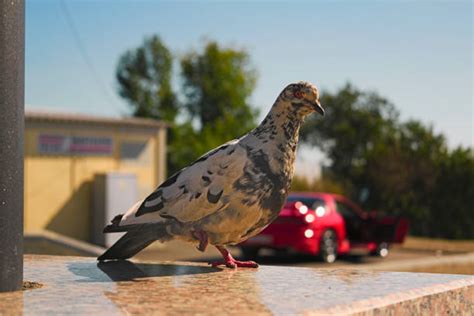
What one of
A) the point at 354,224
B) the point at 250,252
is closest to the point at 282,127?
the point at 250,252

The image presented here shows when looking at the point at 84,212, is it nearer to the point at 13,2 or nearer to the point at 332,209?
the point at 332,209

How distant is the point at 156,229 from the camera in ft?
15.4

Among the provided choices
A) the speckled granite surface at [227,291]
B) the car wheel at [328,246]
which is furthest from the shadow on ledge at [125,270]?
the car wheel at [328,246]

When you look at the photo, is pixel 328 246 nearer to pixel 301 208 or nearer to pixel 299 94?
pixel 301 208

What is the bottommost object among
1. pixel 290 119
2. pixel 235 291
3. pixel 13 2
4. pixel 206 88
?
pixel 235 291

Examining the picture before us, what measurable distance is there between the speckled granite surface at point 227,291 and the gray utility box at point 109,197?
18.3 meters

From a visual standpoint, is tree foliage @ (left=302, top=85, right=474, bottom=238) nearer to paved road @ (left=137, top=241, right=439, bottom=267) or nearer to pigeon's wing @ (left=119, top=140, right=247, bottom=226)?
paved road @ (left=137, top=241, right=439, bottom=267)

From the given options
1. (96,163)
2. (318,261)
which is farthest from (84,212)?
(318,261)

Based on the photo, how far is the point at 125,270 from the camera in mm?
4695

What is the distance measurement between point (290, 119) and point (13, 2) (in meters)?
1.63

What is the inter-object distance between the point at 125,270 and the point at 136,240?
0.24 metres

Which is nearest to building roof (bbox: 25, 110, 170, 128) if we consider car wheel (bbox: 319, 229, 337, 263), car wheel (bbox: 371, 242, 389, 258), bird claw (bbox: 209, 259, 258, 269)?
car wheel (bbox: 371, 242, 389, 258)

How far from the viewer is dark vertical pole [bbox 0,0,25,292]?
3.98 metres

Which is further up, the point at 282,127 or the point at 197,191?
the point at 282,127
